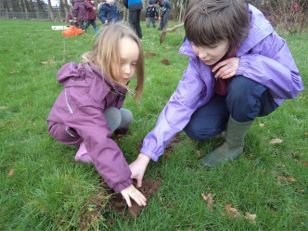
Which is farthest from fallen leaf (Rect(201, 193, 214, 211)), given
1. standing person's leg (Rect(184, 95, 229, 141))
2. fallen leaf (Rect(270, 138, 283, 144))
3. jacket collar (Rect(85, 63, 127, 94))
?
fallen leaf (Rect(270, 138, 283, 144))

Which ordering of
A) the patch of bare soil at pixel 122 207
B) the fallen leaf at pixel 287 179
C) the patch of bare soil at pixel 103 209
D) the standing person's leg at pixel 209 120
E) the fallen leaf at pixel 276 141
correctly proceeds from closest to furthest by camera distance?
the patch of bare soil at pixel 103 209
the patch of bare soil at pixel 122 207
the fallen leaf at pixel 287 179
the standing person's leg at pixel 209 120
the fallen leaf at pixel 276 141

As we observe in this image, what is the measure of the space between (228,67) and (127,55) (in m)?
0.66

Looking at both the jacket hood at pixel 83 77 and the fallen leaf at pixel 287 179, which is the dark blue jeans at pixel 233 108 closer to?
the fallen leaf at pixel 287 179

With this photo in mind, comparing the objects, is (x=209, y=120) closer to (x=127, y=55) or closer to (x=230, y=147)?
(x=230, y=147)

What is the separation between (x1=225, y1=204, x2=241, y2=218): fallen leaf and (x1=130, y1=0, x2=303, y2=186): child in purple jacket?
1.44 ft

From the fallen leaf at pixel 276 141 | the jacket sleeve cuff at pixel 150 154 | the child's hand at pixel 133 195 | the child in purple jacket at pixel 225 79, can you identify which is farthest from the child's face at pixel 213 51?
the fallen leaf at pixel 276 141

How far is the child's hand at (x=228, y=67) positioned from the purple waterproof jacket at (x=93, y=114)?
0.67 m

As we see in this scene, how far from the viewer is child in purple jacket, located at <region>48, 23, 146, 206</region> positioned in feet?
6.67

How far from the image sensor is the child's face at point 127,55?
2.31 metres

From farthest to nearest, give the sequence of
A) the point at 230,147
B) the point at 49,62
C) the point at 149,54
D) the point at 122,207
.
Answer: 1. the point at 149,54
2. the point at 49,62
3. the point at 230,147
4. the point at 122,207

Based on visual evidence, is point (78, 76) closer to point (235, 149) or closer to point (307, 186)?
point (235, 149)

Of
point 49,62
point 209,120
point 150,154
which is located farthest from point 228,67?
point 49,62

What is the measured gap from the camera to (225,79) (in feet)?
8.32

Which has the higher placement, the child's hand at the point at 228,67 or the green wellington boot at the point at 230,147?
the child's hand at the point at 228,67
